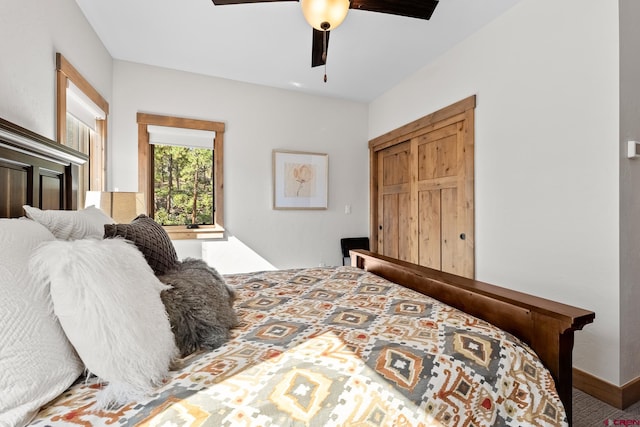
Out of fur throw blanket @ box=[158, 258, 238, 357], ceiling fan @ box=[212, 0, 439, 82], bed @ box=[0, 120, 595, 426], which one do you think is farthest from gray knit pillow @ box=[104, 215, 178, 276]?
ceiling fan @ box=[212, 0, 439, 82]

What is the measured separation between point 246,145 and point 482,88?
8.25 feet

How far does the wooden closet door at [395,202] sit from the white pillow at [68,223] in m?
3.02

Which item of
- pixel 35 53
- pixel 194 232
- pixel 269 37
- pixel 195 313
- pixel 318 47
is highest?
pixel 269 37

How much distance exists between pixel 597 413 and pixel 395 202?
2551 mm

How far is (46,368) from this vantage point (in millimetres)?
681

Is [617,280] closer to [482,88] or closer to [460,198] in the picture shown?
[460,198]

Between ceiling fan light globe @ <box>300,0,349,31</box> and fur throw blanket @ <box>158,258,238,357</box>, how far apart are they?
1.51 metres

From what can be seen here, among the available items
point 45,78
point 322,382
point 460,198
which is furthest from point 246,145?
point 322,382

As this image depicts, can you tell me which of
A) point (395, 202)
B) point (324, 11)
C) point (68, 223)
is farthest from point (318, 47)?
point (395, 202)

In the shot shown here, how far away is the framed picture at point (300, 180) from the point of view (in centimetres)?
378

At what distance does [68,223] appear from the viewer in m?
1.23

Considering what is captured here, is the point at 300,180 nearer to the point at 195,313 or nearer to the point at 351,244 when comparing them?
the point at 351,244

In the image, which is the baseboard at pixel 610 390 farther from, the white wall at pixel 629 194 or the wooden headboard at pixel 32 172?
the wooden headboard at pixel 32 172

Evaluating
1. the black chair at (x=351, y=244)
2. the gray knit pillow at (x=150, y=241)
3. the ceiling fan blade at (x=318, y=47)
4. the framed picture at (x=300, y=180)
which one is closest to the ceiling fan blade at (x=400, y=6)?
the ceiling fan blade at (x=318, y=47)
